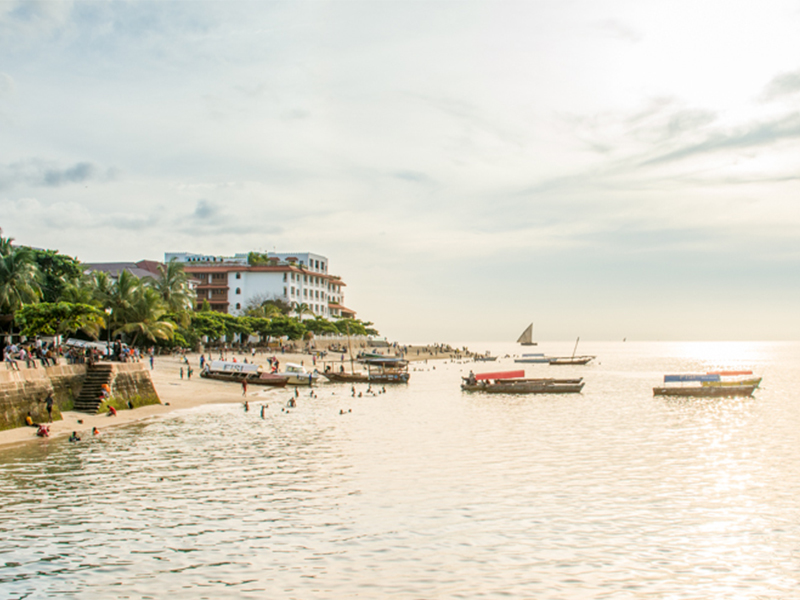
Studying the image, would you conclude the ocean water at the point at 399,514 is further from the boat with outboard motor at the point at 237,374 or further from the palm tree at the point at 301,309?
the palm tree at the point at 301,309

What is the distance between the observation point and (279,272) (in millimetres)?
149875

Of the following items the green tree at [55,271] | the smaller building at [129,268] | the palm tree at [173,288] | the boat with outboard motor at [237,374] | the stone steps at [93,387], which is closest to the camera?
the stone steps at [93,387]

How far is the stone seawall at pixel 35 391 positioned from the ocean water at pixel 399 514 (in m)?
3.25

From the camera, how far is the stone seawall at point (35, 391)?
1395 inches

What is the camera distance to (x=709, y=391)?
68.6 m

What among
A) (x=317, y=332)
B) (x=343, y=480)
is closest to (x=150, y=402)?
(x=343, y=480)

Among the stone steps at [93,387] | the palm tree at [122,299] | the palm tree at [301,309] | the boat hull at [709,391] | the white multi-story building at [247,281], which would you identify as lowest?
the boat hull at [709,391]

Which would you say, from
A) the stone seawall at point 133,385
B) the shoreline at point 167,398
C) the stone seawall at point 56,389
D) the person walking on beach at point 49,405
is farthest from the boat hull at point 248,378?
the person walking on beach at point 49,405

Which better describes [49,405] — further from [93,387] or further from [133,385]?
[133,385]

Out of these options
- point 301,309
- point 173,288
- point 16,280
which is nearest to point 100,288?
point 16,280

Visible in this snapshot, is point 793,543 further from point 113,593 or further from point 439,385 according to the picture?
point 439,385

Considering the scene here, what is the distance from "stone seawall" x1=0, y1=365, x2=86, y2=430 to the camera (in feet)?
116

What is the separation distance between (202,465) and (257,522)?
10135 millimetres

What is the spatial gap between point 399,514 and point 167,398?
39.4 m
